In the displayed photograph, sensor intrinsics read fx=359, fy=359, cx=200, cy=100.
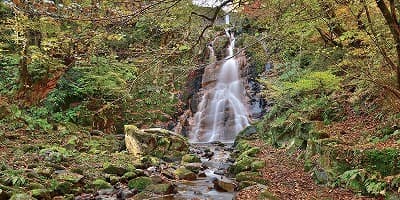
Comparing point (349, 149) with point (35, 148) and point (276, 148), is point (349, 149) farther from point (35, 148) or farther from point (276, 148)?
point (35, 148)

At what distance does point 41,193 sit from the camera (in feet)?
23.0

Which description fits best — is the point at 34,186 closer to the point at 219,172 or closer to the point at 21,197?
the point at 21,197

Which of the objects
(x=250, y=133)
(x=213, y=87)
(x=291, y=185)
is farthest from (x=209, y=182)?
(x=213, y=87)

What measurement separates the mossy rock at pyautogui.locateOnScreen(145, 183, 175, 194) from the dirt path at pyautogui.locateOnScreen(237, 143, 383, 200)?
67.6 inches

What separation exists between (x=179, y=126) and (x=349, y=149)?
14938 mm

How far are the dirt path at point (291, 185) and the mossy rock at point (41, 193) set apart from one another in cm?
386

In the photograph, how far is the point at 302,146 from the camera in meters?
10.5

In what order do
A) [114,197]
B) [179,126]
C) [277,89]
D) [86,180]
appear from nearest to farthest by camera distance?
[114,197] → [86,180] → [277,89] → [179,126]

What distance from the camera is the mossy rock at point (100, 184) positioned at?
333 inches

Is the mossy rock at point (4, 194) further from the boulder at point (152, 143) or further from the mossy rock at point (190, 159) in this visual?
the mossy rock at point (190, 159)

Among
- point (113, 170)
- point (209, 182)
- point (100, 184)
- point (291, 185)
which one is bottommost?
point (209, 182)

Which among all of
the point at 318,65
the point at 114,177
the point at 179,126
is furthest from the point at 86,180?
the point at 179,126

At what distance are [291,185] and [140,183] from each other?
142 inches

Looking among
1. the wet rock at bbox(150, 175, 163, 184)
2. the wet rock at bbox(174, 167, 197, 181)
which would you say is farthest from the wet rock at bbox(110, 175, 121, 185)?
the wet rock at bbox(174, 167, 197, 181)
